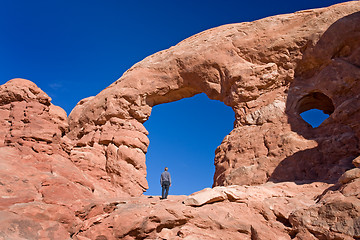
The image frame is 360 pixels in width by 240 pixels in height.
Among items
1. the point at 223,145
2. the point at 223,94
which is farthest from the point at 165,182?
the point at 223,94

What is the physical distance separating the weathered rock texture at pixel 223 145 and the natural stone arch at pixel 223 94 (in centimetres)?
6

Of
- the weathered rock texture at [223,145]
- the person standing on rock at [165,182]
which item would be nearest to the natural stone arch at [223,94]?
the weathered rock texture at [223,145]

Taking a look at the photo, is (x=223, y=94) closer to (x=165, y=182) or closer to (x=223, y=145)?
(x=223, y=145)

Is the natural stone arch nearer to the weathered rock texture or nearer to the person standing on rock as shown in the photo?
the weathered rock texture

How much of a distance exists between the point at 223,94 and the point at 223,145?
3.03 metres

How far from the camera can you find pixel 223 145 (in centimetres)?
1514

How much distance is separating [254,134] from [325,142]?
3.06m

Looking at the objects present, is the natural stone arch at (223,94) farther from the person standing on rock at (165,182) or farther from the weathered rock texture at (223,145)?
the person standing on rock at (165,182)

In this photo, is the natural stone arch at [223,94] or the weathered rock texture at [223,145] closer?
the weathered rock texture at [223,145]

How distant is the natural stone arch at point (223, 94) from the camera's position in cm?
1379

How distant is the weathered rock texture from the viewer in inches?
336

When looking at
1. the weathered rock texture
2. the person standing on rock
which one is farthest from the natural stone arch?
the person standing on rock

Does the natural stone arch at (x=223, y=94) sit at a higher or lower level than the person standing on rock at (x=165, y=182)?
higher

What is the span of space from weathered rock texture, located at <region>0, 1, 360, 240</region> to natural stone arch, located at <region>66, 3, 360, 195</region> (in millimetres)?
60
